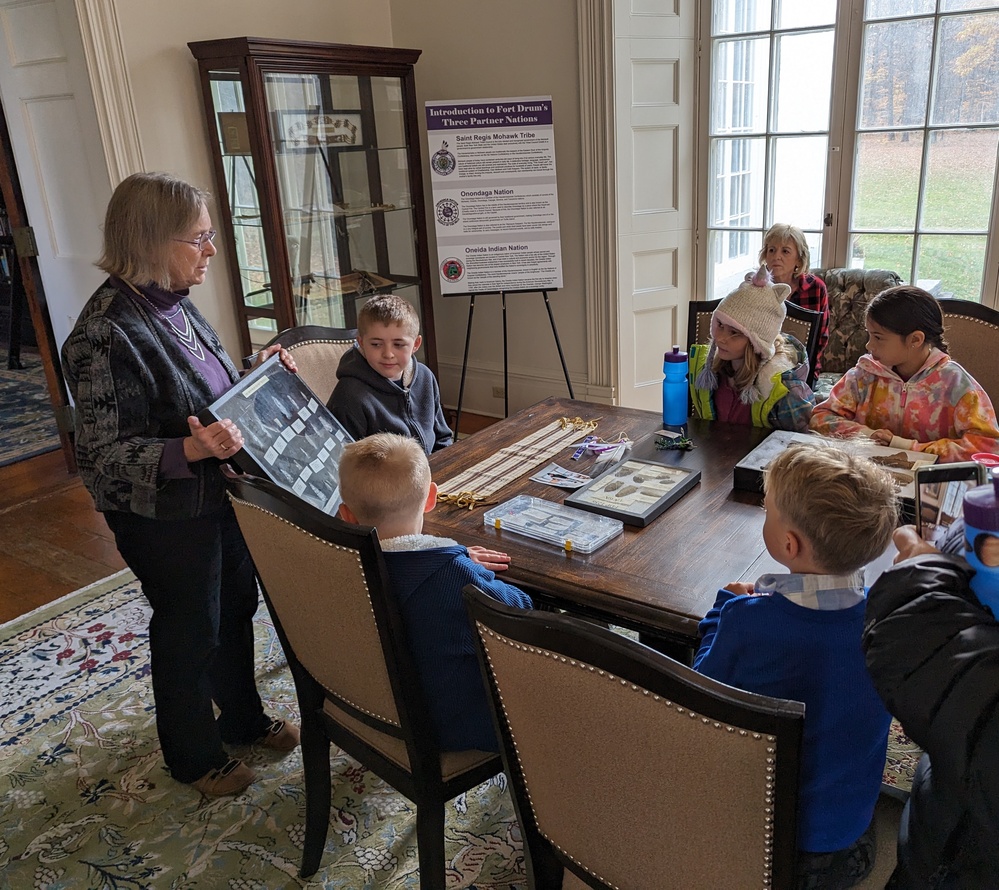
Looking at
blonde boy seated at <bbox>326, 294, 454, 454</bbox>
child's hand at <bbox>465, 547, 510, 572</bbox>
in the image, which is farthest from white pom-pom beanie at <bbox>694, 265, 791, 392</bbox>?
child's hand at <bbox>465, 547, 510, 572</bbox>

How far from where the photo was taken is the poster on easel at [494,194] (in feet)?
13.1

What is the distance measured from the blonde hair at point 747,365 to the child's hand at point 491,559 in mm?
986

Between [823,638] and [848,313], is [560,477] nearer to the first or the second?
[823,638]

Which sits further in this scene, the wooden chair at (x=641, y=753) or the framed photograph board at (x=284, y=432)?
the framed photograph board at (x=284, y=432)

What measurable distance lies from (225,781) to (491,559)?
0.99 metres

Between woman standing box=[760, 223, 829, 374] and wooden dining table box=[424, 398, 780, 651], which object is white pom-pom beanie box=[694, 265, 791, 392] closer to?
wooden dining table box=[424, 398, 780, 651]

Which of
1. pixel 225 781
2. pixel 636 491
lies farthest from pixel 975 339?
pixel 225 781

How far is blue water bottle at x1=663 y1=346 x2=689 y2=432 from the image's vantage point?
218 centimetres

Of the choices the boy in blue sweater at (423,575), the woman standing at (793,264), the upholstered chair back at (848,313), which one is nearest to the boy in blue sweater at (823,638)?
the boy in blue sweater at (423,575)

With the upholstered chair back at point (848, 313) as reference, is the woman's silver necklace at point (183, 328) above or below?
above

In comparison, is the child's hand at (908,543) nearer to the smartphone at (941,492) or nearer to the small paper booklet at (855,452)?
the smartphone at (941,492)

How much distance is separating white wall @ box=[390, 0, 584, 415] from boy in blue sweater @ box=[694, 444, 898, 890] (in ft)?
11.0

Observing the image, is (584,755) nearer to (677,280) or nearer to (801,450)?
(801,450)

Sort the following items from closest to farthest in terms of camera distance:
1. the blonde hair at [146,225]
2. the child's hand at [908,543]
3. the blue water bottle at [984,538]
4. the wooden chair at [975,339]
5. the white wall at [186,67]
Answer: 1. the blue water bottle at [984,538]
2. the child's hand at [908,543]
3. the blonde hair at [146,225]
4. the wooden chair at [975,339]
5. the white wall at [186,67]
